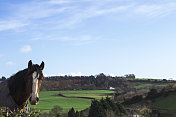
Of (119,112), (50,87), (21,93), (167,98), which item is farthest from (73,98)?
(21,93)

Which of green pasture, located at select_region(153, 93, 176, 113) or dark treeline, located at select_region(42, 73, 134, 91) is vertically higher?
dark treeline, located at select_region(42, 73, 134, 91)

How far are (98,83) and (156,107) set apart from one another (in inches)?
2533

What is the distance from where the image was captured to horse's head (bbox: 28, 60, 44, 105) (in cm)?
696

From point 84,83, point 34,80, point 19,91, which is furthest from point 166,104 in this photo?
point 84,83

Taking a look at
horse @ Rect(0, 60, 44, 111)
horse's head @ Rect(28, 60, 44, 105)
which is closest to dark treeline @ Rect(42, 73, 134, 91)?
horse @ Rect(0, 60, 44, 111)

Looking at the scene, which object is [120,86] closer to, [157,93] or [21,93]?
[157,93]

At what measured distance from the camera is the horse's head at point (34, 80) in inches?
274

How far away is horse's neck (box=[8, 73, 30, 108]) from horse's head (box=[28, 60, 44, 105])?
0.40 metres

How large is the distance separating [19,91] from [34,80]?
0.89 metres

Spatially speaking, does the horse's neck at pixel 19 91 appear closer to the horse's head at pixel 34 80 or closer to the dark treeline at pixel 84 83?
the horse's head at pixel 34 80

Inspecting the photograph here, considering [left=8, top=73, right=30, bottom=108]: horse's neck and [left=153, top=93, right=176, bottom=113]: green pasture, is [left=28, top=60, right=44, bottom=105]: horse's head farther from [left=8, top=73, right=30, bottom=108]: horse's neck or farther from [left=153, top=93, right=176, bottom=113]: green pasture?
[left=153, top=93, right=176, bottom=113]: green pasture

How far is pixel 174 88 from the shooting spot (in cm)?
6519

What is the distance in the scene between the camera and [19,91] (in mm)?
7738

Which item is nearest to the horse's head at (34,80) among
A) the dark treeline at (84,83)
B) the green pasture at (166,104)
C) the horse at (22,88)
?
the horse at (22,88)
